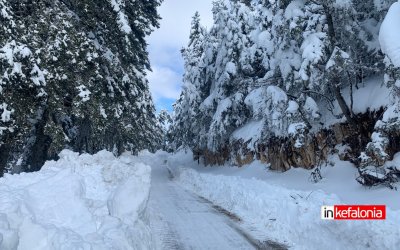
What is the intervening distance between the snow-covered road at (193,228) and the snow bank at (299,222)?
0.59 metres

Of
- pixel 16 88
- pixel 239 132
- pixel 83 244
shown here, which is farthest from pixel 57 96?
pixel 239 132

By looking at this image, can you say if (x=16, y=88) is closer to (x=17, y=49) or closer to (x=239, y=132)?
(x=17, y=49)

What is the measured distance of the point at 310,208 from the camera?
9055 mm

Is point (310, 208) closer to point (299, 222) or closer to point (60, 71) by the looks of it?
point (299, 222)

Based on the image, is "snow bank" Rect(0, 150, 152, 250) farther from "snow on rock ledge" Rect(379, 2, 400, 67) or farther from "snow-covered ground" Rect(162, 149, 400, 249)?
"snow on rock ledge" Rect(379, 2, 400, 67)

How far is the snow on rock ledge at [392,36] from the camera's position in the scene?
9016 millimetres

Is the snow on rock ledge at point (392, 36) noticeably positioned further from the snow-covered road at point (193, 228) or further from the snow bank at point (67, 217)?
the snow bank at point (67, 217)

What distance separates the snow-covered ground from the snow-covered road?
566 mm

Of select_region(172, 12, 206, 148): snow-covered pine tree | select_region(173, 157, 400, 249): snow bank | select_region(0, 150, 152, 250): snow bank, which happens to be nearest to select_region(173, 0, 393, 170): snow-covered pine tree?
select_region(173, 157, 400, 249): snow bank

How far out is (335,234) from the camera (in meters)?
7.74

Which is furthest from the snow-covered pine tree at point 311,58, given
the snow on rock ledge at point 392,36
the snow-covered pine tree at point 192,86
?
the snow-covered pine tree at point 192,86

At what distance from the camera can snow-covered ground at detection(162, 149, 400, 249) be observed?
704 centimetres

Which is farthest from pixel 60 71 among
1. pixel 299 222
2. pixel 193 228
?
pixel 299 222

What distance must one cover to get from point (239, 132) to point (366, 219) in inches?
723
